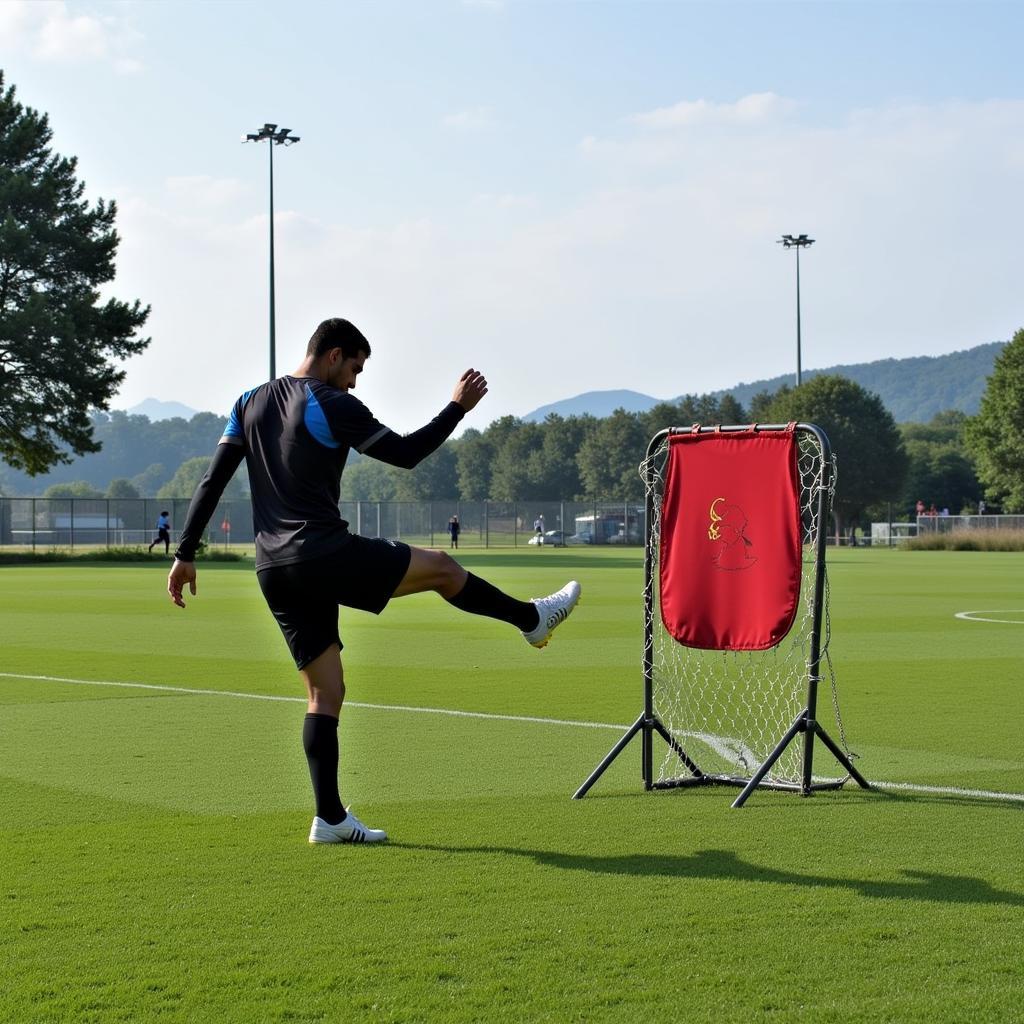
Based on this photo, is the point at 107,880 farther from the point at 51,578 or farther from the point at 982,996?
the point at 51,578

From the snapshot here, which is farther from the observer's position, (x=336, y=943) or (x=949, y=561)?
(x=949, y=561)

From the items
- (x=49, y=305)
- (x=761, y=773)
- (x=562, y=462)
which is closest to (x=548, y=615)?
(x=761, y=773)

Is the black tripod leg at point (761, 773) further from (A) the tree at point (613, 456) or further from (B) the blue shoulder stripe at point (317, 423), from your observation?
(A) the tree at point (613, 456)

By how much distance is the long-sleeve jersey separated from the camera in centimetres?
659

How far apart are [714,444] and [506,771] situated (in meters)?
2.23

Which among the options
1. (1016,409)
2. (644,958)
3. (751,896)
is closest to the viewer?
(644,958)

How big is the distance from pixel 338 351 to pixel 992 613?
64.6 feet

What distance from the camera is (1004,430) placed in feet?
336

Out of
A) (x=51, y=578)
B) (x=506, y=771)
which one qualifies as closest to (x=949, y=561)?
(x=51, y=578)

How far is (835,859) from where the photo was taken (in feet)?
21.2

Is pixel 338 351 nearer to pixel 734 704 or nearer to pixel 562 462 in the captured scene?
pixel 734 704

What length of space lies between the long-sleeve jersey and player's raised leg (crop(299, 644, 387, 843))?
0.56m

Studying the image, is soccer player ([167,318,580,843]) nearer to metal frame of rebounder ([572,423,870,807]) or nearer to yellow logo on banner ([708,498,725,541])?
metal frame of rebounder ([572,423,870,807])

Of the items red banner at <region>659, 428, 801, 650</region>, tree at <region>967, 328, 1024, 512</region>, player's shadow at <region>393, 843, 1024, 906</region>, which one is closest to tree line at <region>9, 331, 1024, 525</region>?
tree at <region>967, 328, 1024, 512</region>
